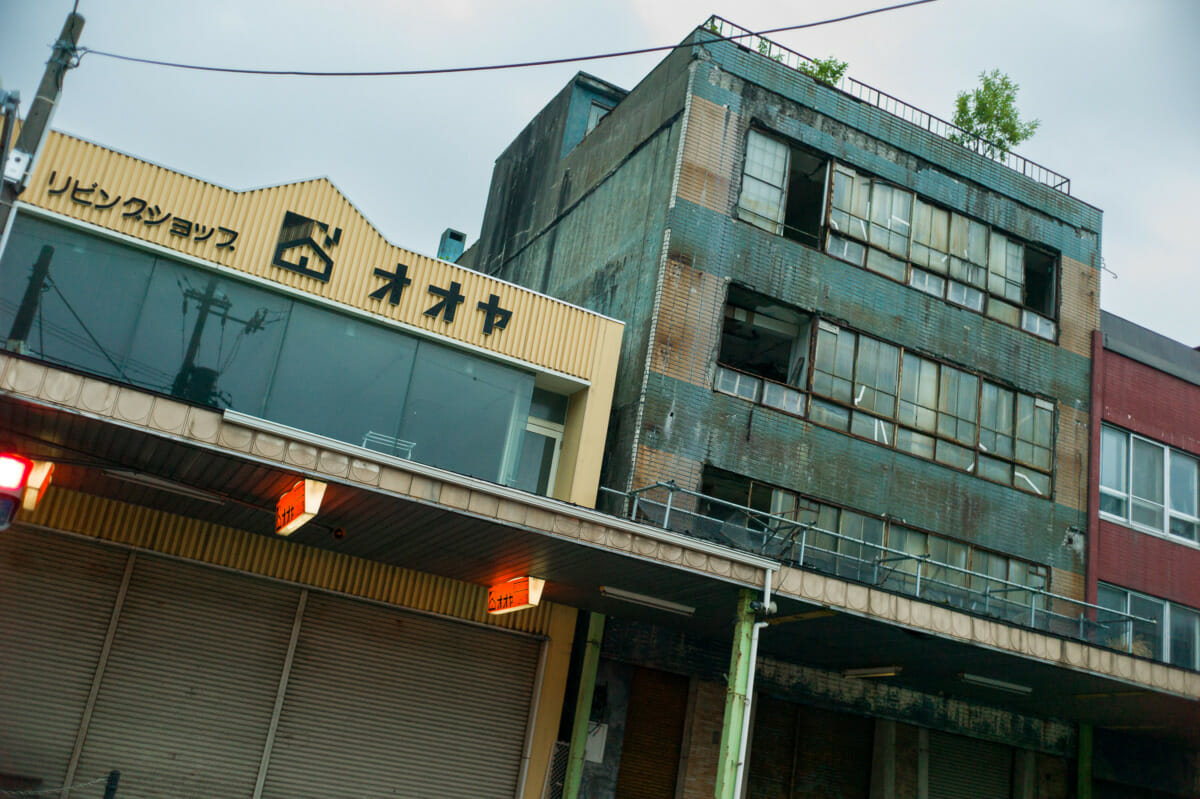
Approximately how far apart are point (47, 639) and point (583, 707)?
8629mm

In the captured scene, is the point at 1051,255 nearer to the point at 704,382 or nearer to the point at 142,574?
the point at 704,382

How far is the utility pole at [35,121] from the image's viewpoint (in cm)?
924

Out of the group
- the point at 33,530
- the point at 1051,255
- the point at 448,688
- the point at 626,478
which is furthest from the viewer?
the point at 1051,255

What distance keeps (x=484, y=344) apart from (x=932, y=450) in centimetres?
1056

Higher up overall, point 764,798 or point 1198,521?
point 1198,521

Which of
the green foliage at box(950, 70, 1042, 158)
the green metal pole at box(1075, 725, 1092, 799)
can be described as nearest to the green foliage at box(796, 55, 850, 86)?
the green foliage at box(950, 70, 1042, 158)

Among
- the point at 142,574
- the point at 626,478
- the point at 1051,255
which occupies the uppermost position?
the point at 1051,255

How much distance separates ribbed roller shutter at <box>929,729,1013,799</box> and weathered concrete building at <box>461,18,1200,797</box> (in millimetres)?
83

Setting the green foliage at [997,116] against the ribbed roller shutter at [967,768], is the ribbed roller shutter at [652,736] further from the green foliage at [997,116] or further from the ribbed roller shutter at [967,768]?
the green foliage at [997,116]

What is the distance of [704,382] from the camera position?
20453 millimetres

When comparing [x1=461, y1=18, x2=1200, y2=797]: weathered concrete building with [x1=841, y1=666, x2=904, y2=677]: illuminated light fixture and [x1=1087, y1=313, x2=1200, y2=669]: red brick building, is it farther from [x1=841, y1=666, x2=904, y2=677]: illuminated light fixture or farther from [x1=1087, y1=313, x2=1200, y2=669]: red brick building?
[x1=1087, y1=313, x2=1200, y2=669]: red brick building

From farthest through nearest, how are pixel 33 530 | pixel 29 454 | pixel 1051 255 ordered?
1. pixel 1051 255
2. pixel 33 530
3. pixel 29 454

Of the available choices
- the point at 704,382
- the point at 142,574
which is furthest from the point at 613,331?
the point at 142,574

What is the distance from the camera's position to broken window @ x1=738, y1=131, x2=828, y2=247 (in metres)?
22.1
